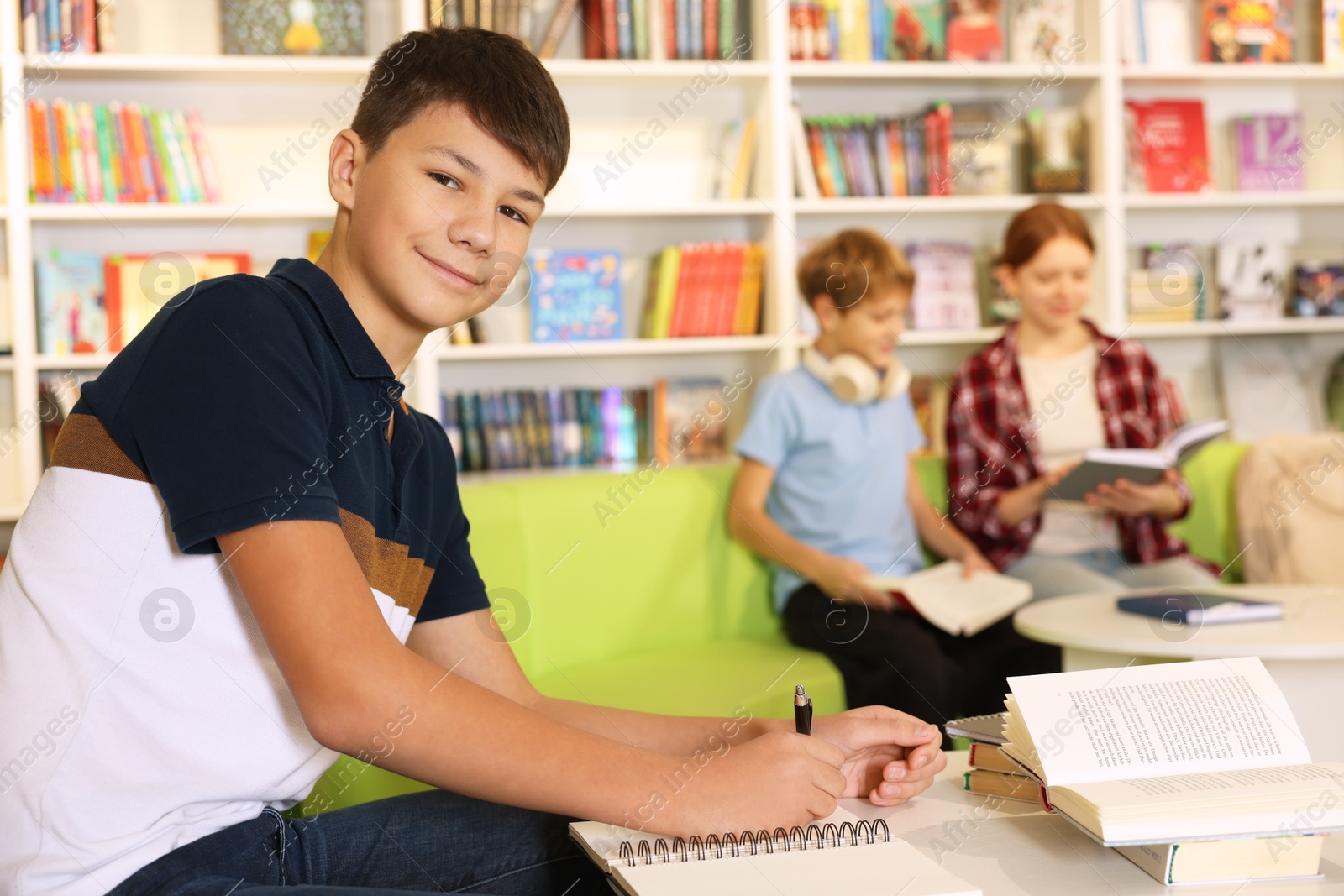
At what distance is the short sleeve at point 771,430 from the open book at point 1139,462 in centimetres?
57

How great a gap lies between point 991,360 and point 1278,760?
6.08ft

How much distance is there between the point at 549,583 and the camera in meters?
2.24

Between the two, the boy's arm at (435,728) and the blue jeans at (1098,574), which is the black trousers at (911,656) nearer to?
the blue jeans at (1098,574)

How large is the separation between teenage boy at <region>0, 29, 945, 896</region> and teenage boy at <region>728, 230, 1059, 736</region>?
4.17 ft

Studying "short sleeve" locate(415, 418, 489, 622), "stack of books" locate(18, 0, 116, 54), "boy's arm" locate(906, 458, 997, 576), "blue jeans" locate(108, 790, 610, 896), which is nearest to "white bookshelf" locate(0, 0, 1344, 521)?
"stack of books" locate(18, 0, 116, 54)

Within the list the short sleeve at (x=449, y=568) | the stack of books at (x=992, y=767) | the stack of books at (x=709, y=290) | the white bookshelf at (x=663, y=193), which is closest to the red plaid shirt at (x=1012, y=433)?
the white bookshelf at (x=663, y=193)

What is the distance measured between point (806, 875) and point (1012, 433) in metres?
1.97

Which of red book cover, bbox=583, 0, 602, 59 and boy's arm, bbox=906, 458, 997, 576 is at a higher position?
red book cover, bbox=583, 0, 602, 59

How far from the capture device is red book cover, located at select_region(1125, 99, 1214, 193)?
338 cm

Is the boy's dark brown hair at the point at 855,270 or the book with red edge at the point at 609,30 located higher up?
the book with red edge at the point at 609,30

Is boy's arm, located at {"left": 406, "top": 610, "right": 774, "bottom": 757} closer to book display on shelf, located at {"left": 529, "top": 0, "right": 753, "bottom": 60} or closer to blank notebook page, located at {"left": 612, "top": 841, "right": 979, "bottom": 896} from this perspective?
blank notebook page, located at {"left": 612, "top": 841, "right": 979, "bottom": 896}

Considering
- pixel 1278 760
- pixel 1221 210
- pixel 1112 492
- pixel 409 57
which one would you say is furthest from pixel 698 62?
pixel 1278 760

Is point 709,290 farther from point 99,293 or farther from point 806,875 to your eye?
point 806,875

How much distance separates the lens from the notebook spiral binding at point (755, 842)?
86 cm
